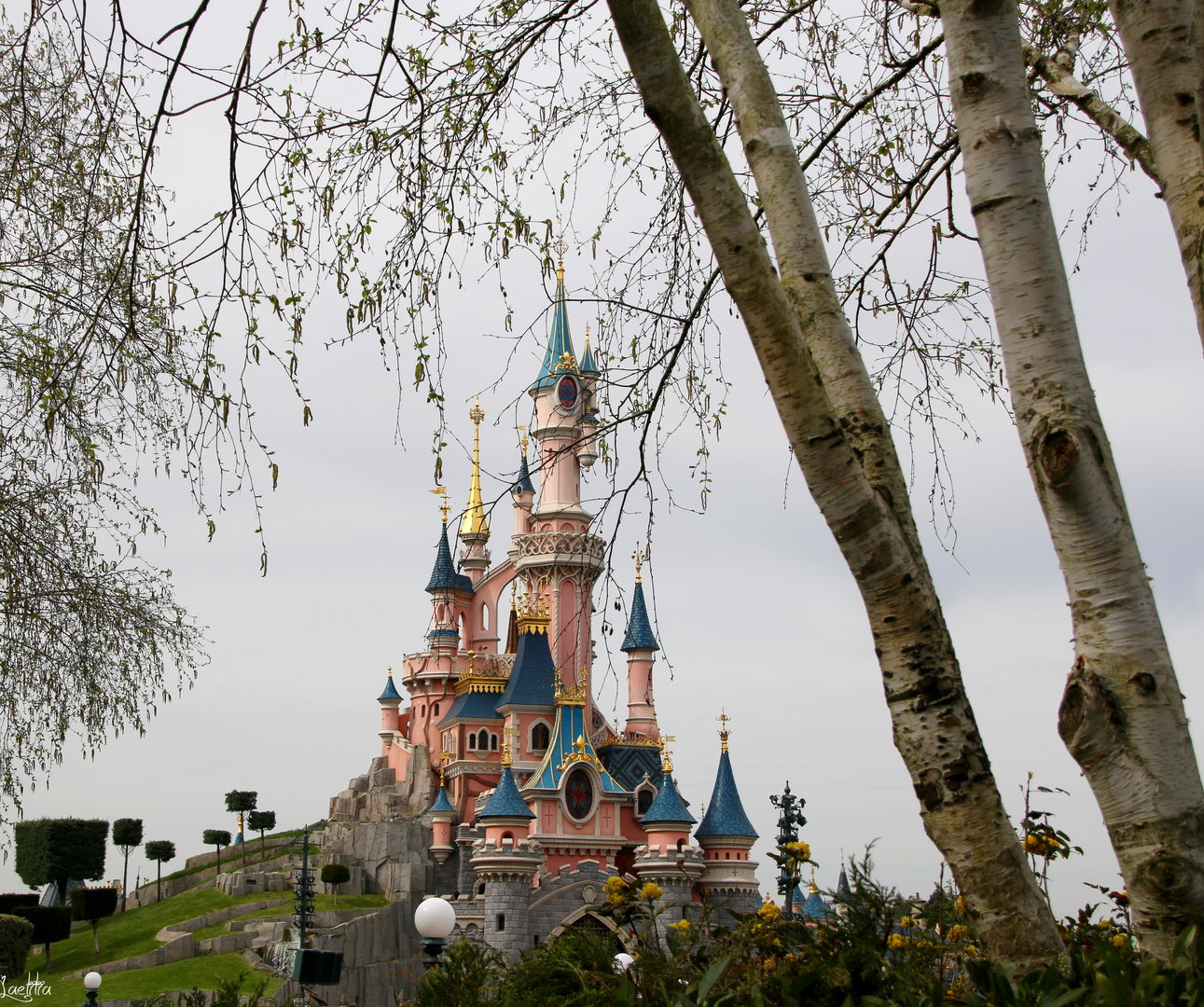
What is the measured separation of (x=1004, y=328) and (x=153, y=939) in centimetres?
2936

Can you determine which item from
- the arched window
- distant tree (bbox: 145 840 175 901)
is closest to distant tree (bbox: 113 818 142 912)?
distant tree (bbox: 145 840 175 901)

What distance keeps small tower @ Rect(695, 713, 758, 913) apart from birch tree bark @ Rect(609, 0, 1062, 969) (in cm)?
2878

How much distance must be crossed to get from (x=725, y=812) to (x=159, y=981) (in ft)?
51.0

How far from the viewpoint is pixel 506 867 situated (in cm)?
2923

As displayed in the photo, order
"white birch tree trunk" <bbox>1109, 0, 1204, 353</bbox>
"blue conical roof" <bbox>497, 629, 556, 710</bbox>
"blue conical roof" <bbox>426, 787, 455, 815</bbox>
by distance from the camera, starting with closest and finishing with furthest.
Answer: "white birch tree trunk" <bbox>1109, 0, 1204, 353</bbox>
"blue conical roof" <bbox>497, 629, 556, 710</bbox>
"blue conical roof" <bbox>426, 787, 455, 815</bbox>

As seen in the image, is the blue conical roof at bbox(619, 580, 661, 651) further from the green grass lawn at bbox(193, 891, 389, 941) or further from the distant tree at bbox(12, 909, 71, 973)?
the distant tree at bbox(12, 909, 71, 973)

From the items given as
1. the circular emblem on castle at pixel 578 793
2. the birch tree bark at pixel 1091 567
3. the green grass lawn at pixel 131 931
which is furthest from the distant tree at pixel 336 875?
the birch tree bark at pixel 1091 567

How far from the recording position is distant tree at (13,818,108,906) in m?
33.9

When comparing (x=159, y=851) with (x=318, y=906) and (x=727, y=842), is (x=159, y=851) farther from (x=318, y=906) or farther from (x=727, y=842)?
(x=727, y=842)

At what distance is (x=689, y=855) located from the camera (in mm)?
29250

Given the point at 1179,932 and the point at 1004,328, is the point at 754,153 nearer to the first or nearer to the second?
the point at 1004,328

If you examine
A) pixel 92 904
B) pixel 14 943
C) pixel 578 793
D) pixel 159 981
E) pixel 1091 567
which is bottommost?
pixel 159 981

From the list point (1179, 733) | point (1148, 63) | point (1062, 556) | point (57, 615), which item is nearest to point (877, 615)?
point (1062, 556)

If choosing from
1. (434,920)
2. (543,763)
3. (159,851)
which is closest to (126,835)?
(159,851)
